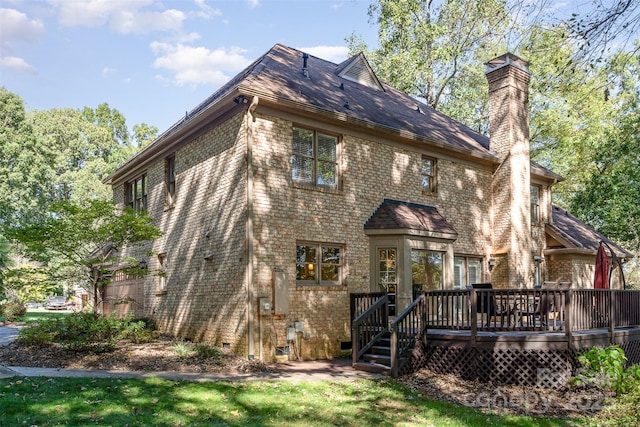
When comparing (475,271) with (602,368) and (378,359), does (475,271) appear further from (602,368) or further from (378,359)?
(602,368)

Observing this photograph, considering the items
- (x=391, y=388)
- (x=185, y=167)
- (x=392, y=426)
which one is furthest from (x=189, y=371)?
(x=185, y=167)

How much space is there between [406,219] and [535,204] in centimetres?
889

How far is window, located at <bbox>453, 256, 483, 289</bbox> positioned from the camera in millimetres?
15852

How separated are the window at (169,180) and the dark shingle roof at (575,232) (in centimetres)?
1431

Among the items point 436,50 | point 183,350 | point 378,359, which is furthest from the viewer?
point 436,50

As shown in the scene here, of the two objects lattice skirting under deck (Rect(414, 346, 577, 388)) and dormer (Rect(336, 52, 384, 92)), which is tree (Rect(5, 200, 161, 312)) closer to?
dormer (Rect(336, 52, 384, 92))

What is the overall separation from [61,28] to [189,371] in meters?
21.5

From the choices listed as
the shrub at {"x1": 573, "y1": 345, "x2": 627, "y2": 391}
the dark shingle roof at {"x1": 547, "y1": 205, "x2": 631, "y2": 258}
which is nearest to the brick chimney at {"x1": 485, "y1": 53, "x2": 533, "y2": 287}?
the dark shingle roof at {"x1": 547, "y1": 205, "x2": 631, "y2": 258}

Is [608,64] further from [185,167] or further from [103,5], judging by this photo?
[103,5]

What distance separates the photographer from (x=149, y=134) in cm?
5184

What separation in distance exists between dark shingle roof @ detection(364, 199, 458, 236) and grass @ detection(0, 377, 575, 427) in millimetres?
5446

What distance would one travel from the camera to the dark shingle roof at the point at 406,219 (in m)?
13.3

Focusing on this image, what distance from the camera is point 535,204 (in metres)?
19.8

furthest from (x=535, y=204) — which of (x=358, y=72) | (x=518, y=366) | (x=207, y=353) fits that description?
(x=207, y=353)
